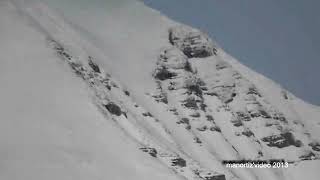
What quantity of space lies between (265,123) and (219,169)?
60562 millimetres

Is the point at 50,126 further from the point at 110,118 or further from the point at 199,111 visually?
the point at 199,111

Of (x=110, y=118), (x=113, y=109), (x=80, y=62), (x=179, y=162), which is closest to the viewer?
(x=110, y=118)

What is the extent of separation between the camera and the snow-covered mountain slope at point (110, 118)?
77.9 metres

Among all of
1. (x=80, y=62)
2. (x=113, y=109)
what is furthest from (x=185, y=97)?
(x=113, y=109)

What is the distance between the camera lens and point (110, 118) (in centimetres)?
10138

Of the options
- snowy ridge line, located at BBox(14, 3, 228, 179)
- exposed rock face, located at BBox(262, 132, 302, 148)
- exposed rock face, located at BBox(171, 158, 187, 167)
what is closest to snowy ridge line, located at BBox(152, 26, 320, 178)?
exposed rock face, located at BBox(262, 132, 302, 148)

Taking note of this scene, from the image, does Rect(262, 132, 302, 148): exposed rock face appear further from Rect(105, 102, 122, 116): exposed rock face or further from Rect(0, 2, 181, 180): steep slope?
Rect(0, 2, 181, 180): steep slope

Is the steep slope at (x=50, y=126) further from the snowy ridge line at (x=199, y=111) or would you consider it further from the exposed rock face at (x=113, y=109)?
the snowy ridge line at (x=199, y=111)

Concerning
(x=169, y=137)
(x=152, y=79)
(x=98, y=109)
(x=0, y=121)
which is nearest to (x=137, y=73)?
(x=152, y=79)

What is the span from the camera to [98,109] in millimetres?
98125

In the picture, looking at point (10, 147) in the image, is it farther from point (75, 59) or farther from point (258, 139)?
point (258, 139)

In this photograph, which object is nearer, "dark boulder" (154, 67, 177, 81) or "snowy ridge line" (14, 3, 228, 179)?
"snowy ridge line" (14, 3, 228, 179)

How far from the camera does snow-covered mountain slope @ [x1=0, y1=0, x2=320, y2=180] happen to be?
7794 cm

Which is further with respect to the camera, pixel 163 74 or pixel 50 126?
pixel 163 74
